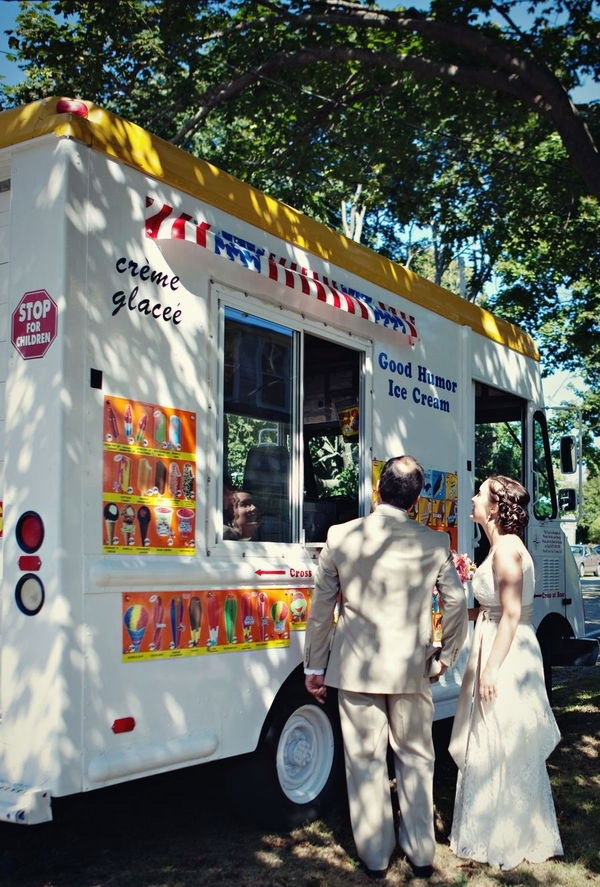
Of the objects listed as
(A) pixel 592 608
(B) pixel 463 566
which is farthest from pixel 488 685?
(A) pixel 592 608

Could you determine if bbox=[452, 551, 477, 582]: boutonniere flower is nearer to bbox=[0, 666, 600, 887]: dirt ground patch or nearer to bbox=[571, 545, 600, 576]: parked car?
bbox=[0, 666, 600, 887]: dirt ground patch

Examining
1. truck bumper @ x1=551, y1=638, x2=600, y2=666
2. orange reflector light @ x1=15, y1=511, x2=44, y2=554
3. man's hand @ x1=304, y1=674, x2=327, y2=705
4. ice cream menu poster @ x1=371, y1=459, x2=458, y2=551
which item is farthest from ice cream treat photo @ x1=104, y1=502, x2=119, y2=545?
truck bumper @ x1=551, y1=638, x2=600, y2=666

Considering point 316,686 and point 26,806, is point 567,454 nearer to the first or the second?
point 316,686

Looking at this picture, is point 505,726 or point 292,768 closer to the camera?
point 505,726

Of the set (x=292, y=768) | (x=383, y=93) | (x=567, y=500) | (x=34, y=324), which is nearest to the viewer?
(x=34, y=324)

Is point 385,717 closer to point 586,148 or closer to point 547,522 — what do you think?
point 547,522

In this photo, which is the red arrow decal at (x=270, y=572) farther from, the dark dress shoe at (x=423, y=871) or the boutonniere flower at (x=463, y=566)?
the boutonniere flower at (x=463, y=566)

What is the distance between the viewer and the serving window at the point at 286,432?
4504mm

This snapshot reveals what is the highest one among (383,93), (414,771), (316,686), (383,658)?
(383,93)

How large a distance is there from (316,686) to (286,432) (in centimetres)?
130

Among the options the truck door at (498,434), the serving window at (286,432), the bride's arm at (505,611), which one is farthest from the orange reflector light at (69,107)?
the truck door at (498,434)

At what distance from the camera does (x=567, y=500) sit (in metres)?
7.63

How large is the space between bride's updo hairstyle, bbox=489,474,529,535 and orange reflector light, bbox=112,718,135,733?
1.96 metres

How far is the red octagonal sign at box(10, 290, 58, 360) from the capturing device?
12.0 feet
